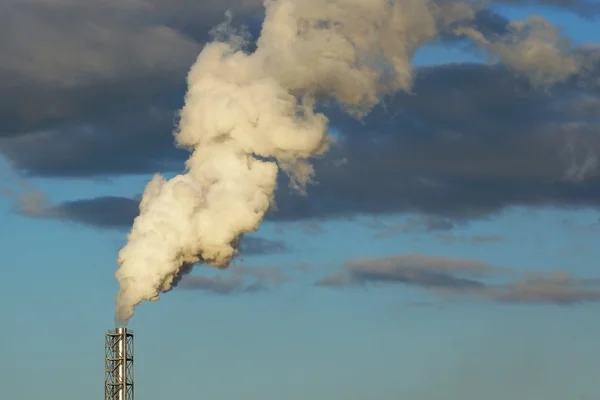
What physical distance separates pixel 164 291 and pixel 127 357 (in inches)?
272

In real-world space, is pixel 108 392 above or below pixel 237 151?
below

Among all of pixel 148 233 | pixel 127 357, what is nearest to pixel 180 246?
pixel 148 233

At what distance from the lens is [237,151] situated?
11762cm

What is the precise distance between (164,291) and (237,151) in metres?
15.7

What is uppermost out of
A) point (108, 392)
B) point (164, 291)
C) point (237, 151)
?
point (237, 151)

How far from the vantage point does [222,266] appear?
400 ft

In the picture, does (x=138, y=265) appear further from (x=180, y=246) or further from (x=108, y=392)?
(x=108, y=392)

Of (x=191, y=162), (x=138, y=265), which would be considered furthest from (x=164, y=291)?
(x=191, y=162)

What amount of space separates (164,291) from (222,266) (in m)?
6.25

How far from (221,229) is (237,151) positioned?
7.10 metres

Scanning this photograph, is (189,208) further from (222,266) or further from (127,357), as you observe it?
(127,357)

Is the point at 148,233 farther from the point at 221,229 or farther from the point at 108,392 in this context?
the point at 108,392

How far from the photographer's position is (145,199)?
123 meters

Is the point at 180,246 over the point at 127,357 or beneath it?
over
